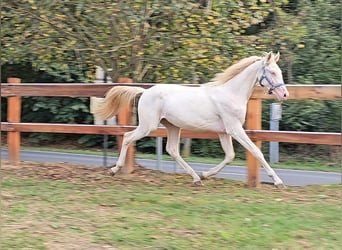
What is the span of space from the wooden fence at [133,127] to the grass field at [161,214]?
2.02 feet

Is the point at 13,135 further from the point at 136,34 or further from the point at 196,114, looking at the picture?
the point at 196,114

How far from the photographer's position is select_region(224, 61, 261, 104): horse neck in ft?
24.0

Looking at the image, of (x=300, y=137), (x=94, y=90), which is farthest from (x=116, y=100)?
(x=300, y=137)

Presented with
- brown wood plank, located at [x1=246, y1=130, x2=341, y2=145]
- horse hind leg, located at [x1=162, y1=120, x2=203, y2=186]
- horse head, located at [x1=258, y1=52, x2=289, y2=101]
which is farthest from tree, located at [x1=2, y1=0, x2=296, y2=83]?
brown wood plank, located at [x1=246, y1=130, x2=341, y2=145]

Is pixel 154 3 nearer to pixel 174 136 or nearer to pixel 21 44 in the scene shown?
pixel 174 136

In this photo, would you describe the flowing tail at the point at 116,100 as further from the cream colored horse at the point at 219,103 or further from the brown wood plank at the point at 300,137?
the brown wood plank at the point at 300,137

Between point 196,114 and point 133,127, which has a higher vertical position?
point 196,114

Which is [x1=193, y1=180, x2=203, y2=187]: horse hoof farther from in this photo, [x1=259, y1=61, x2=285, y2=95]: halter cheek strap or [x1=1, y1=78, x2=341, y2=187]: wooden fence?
[x1=259, y1=61, x2=285, y2=95]: halter cheek strap

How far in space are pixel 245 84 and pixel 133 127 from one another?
1761 millimetres

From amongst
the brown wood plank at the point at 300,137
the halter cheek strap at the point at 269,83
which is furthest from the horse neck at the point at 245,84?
the brown wood plank at the point at 300,137

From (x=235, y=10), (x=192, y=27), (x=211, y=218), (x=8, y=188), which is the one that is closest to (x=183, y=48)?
(x=192, y=27)

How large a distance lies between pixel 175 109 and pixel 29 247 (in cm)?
316

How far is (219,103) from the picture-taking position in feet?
24.0

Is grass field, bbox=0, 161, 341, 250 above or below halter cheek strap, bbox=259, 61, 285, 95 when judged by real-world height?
below
